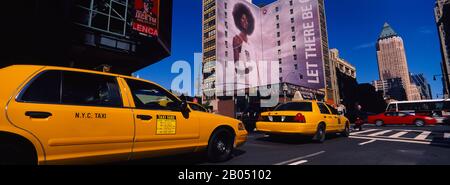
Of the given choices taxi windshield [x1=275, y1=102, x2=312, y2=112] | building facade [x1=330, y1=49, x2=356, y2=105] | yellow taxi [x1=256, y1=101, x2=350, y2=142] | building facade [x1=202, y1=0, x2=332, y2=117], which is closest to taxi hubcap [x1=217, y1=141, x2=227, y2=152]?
yellow taxi [x1=256, y1=101, x2=350, y2=142]

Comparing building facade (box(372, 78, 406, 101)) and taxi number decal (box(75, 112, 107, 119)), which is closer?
taxi number decal (box(75, 112, 107, 119))

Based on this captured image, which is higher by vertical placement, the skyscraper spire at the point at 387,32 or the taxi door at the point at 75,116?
the skyscraper spire at the point at 387,32

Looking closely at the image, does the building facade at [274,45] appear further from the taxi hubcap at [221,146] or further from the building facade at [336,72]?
the taxi hubcap at [221,146]

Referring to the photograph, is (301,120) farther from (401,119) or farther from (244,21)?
(244,21)

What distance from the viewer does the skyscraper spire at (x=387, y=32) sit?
164125 mm

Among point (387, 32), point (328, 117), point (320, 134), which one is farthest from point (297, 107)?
point (387, 32)

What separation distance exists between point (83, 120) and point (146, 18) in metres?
16.7

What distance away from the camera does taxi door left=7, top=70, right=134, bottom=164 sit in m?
2.45

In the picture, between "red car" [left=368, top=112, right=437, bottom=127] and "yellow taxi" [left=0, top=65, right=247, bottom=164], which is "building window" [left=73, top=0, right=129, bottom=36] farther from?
"red car" [left=368, top=112, right=437, bottom=127]

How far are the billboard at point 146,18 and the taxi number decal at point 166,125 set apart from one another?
1521 centimetres

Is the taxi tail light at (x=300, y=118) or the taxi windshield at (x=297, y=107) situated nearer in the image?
the taxi tail light at (x=300, y=118)

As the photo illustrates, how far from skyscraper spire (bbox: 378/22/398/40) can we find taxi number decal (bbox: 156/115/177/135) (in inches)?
8193

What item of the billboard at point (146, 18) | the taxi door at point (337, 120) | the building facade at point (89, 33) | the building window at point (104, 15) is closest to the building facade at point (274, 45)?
the building facade at point (89, 33)
